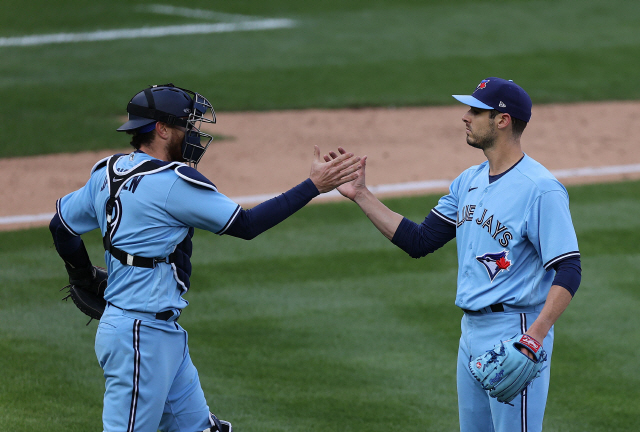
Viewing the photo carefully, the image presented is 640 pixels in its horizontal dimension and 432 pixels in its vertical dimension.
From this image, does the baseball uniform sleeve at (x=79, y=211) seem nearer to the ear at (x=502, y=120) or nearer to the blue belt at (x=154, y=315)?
the blue belt at (x=154, y=315)

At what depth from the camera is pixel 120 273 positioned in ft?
12.5

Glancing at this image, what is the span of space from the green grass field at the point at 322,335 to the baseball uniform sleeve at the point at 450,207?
1.70 metres

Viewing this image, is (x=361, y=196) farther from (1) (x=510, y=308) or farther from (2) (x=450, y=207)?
(1) (x=510, y=308)

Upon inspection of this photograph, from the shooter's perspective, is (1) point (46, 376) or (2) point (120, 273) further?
(1) point (46, 376)

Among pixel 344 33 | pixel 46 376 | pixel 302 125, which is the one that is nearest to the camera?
pixel 46 376

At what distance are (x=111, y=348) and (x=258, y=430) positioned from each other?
1760 mm

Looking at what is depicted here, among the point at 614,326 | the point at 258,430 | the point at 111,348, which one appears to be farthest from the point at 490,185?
the point at 614,326

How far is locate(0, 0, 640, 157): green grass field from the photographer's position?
13.5 m

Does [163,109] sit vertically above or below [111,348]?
above

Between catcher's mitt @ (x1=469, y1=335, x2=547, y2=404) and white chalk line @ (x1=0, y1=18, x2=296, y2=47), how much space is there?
593 inches

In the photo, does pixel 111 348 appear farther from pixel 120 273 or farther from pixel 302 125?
pixel 302 125

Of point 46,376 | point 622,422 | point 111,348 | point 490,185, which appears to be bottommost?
point 46,376

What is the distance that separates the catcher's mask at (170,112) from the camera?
389cm

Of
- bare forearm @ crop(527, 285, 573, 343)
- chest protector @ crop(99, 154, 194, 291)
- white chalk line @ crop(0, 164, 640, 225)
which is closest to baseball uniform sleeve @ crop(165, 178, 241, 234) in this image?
chest protector @ crop(99, 154, 194, 291)
